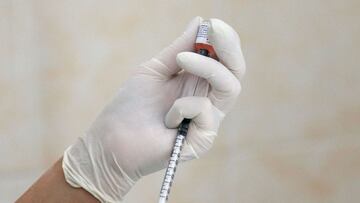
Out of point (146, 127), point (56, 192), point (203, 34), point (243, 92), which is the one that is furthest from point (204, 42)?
point (243, 92)

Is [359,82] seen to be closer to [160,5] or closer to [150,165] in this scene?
[160,5]

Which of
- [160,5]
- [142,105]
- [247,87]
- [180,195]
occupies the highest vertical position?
[160,5]

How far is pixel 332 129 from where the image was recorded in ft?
4.66


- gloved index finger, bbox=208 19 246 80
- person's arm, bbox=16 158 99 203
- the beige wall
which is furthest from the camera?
the beige wall

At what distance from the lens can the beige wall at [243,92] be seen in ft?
3.77

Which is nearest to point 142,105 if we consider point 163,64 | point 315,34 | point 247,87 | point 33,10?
point 163,64

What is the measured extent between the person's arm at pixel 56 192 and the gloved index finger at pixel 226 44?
318 millimetres

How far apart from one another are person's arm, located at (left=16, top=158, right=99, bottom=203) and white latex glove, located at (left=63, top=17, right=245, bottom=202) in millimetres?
11

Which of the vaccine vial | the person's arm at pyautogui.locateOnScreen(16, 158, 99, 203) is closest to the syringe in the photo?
the vaccine vial

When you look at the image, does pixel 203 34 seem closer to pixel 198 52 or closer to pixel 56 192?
pixel 198 52

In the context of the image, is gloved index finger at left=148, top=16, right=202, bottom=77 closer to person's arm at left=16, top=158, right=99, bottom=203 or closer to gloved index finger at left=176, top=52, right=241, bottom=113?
gloved index finger at left=176, top=52, right=241, bottom=113

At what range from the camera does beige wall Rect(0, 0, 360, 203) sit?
3.77ft

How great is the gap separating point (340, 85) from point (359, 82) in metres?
0.05

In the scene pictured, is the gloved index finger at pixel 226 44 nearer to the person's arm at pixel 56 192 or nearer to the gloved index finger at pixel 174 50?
the gloved index finger at pixel 174 50
